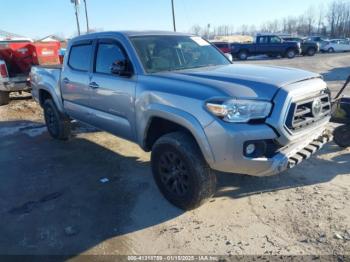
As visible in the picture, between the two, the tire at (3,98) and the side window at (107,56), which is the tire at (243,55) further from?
the side window at (107,56)

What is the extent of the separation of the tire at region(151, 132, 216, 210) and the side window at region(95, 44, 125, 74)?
1425 mm

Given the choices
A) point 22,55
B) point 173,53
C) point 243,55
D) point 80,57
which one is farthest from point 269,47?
point 173,53

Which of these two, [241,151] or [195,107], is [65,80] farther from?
[241,151]

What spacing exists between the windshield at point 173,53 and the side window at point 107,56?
280 mm

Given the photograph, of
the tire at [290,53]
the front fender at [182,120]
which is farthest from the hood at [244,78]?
the tire at [290,53]

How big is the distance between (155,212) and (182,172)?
583 millimetres

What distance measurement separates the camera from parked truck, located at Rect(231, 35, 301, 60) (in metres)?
30.6

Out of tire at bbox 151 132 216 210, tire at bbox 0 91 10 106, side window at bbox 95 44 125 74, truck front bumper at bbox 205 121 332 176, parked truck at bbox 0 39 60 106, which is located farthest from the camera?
parked truck at bbox 0 39 60 106

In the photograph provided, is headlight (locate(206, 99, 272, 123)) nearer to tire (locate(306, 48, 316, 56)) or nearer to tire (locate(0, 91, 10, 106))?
tire (locate(0, 91, 10, 106))

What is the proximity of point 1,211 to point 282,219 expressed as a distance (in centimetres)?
318

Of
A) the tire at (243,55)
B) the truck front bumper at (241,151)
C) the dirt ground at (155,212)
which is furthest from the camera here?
the tire at (243,55)

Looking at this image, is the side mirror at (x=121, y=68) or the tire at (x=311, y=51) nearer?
the side mirror at (x=121, y=68)

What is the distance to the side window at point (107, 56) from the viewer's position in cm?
468

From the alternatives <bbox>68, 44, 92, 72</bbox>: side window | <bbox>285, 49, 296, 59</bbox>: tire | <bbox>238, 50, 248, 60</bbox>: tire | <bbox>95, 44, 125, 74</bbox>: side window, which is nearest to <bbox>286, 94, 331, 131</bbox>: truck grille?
<bbox>95, 44, 125, 74</bbox>: side window
